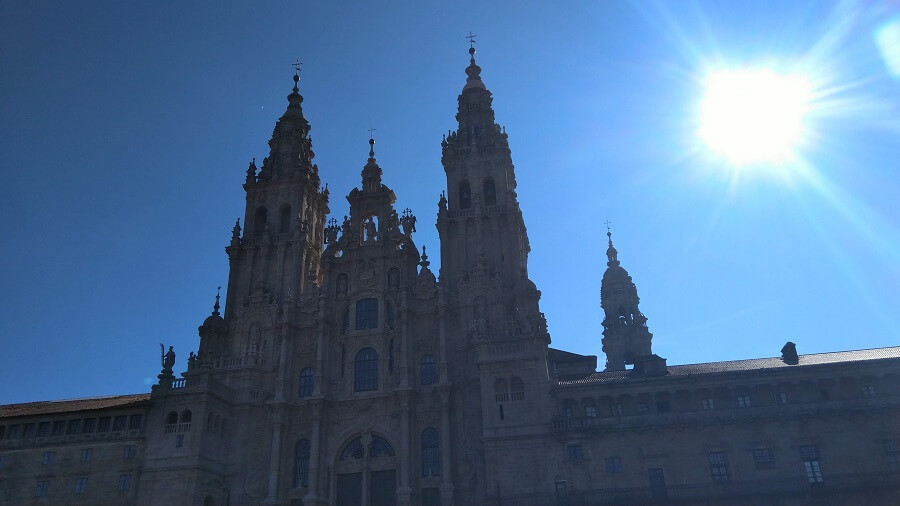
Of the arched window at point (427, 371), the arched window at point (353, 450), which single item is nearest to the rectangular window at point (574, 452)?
the arched window at point (427, 371)

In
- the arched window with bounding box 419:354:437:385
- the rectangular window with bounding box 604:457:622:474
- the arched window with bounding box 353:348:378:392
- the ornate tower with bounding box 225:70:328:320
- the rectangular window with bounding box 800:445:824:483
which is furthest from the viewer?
the ornate tower with bounding box 225:70:328:320

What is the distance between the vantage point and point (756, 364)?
176 feet

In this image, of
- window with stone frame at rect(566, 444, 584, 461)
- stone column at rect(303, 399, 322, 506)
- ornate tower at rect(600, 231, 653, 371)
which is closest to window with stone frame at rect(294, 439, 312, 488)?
stone column at rect(303, 399, 322, 506)

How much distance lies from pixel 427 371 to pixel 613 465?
17232mm

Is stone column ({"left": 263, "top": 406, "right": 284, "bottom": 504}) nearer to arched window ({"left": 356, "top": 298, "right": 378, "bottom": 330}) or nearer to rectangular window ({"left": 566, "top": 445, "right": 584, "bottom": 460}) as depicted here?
arched window ({"left": 356, "top": 298, "right": 378, "bottom": 330})

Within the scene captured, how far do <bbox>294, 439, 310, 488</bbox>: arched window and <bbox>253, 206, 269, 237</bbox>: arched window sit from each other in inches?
794

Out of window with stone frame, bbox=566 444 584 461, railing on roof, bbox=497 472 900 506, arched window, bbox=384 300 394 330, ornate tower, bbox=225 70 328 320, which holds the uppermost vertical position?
ornate tower, bbox=225 70 328 320

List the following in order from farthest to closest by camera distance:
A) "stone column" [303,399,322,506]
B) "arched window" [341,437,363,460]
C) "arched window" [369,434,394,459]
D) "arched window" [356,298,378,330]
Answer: "arched window" [356,298,378,330] → "arched window" [341,437,363,460] → "arched window" [369,434,394,459] → "stone column" [303,399,322,506]

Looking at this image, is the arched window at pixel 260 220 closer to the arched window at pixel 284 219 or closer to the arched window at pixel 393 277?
the arched window at pixel 284 219

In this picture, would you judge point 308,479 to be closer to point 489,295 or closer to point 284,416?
point 284,416

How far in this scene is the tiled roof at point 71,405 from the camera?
2224 inches

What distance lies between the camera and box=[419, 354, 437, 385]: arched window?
58875 mm

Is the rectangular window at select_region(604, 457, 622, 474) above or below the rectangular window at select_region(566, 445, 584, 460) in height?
below

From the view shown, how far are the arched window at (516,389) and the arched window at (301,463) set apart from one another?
17311mm
